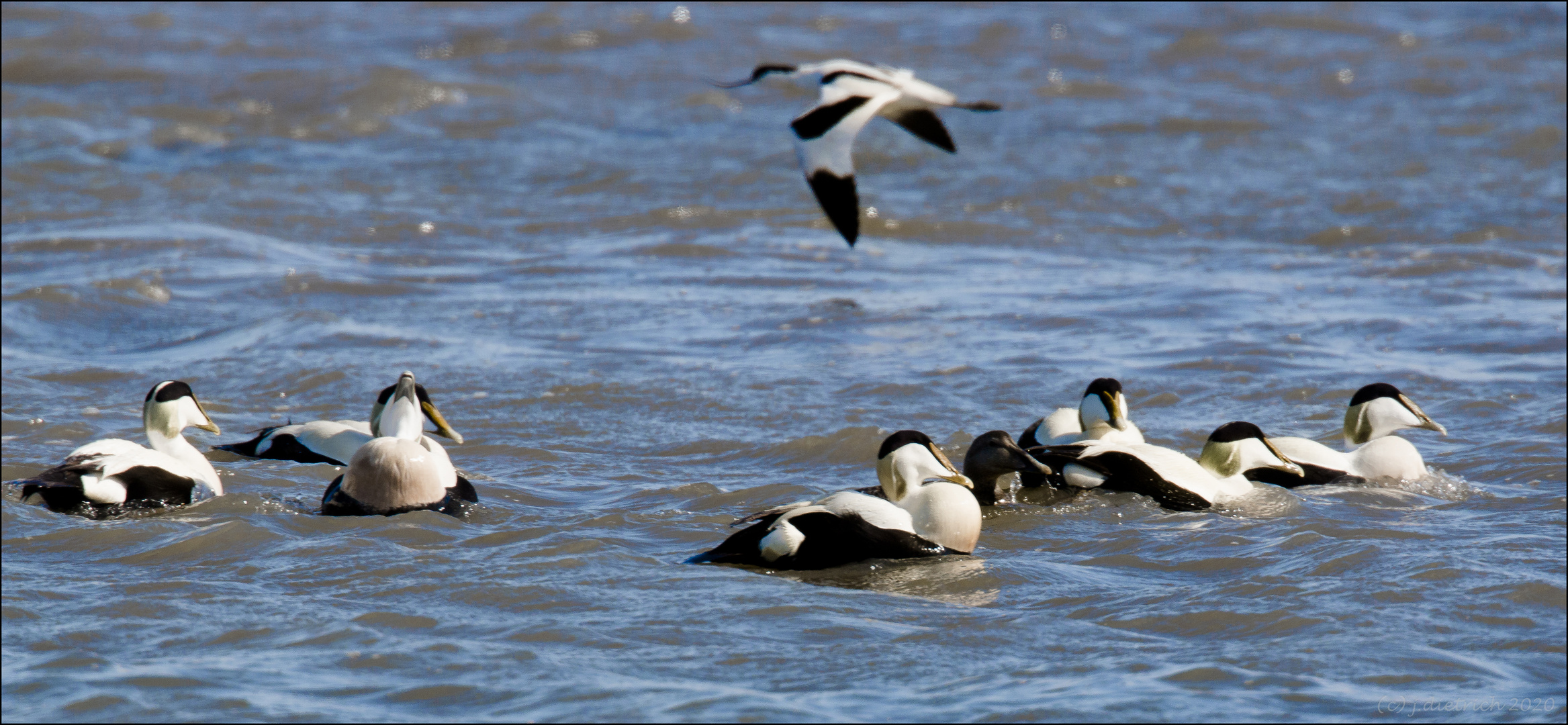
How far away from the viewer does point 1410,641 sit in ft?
14.6

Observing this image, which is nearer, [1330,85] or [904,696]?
[904,696]

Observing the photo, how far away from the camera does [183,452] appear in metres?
6.04

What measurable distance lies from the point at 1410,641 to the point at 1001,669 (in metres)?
1.16

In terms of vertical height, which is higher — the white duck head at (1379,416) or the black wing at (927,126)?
the black wing at (927,126)

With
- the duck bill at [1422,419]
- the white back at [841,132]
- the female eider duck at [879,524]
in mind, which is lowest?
the female eider duck at [879,524]

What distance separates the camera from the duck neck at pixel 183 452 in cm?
596

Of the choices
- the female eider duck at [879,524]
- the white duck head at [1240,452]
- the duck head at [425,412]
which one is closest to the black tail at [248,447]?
the duck head at [425,412]

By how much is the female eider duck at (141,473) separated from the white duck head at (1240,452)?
3720 millimetres

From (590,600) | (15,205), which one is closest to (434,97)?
A: (15,205)

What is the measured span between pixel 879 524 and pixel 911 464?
1.00ft

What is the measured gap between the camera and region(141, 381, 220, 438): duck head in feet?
20.0

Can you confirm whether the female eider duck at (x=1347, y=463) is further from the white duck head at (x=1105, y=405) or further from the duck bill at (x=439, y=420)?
the duck bill at (x=439, y=420)

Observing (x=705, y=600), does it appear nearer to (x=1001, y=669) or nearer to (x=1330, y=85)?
(x=1001, y=669)

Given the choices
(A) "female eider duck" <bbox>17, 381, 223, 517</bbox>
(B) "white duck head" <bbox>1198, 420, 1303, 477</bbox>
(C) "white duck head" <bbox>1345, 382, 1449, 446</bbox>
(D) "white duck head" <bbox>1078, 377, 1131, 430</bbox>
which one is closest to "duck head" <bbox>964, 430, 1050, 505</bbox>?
(D) "white duck head" <bbox>1078, 377, 1131, 430</bbox>
